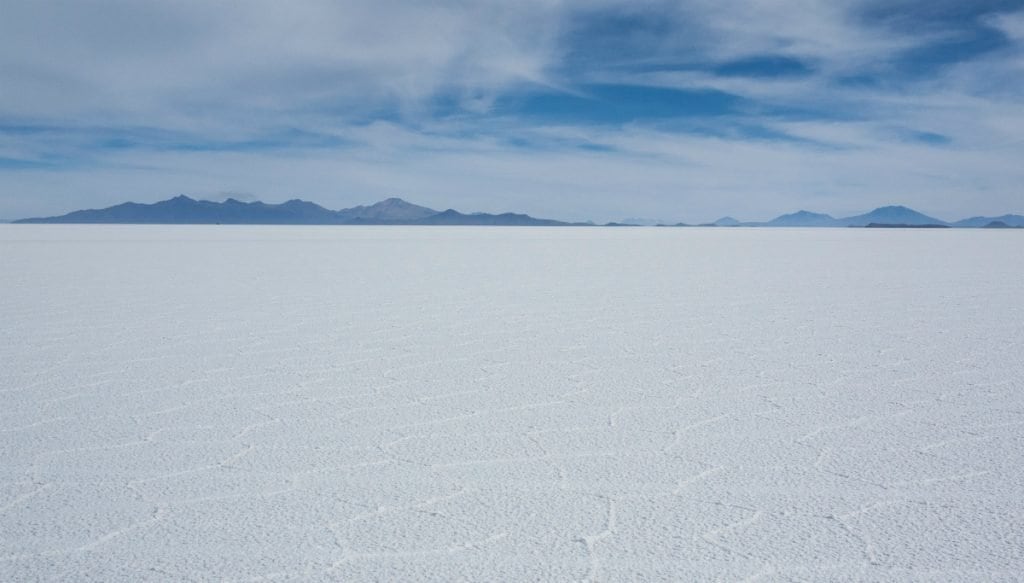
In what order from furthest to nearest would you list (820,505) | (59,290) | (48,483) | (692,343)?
(59,290) → (692,343) → (48,483) → (820,505)

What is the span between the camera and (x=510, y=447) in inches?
93.3

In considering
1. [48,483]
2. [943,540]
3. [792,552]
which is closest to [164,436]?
[48,483]

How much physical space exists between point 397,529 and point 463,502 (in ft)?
0.74

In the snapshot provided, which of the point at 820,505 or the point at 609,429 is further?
the point at 609,429

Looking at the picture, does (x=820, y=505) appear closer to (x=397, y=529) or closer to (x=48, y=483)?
(x=397, y=529)

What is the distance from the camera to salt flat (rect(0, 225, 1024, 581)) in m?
1.64

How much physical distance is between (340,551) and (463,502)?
387mm

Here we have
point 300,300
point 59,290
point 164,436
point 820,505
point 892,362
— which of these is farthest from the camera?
point 59,290

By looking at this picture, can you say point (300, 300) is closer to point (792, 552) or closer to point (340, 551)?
point (340, 551)

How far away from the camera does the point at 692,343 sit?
432 centimetres

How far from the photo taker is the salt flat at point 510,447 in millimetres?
1638

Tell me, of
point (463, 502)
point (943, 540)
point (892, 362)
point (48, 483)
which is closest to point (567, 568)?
point (463, 502)

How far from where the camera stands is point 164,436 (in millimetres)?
2484

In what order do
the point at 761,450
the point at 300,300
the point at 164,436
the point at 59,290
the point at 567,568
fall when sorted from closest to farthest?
the point at 567,568 → the point at 761,450 → the point at 164,436 → the point at 300,300 → the point at 59,290
